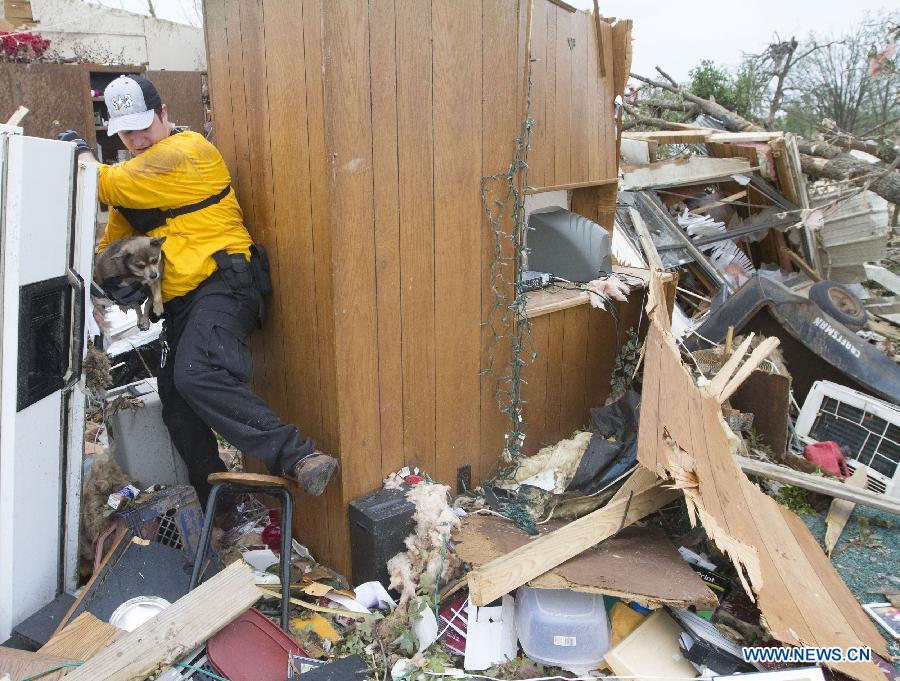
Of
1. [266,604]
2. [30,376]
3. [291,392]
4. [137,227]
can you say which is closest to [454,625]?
[266,604]

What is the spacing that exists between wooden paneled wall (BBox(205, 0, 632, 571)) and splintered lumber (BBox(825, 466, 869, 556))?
207cm

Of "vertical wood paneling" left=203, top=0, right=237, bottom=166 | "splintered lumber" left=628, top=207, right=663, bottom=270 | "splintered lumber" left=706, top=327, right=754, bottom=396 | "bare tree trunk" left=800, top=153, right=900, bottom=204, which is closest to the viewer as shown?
"vertical wood paneling" left=203, top=0, right=237, bottom=166

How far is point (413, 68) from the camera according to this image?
3.37 m

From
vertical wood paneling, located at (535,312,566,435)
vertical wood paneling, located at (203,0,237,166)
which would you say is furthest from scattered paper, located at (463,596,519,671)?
vertical wood paneling, located at (203,0,237,166)

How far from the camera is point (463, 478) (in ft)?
13.5

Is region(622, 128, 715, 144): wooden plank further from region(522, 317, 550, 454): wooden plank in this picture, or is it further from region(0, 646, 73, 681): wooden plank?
region(0, 646, 73, 681): wooden plank

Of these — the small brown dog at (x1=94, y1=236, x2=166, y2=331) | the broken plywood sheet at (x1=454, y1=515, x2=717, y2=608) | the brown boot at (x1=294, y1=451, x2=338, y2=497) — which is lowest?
the broken plywood sheet at (x1=454, y1=515, x2=717, y2=608)

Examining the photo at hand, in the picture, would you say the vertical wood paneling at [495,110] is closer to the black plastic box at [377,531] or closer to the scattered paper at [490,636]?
the black plastic box at [377,531]

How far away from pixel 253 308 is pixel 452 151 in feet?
4.28

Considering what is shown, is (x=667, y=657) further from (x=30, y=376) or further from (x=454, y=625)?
(x=30, y=376)

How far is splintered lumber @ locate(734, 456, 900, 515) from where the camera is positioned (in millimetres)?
4207

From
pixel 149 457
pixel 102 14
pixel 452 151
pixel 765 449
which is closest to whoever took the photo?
pixel 452 151

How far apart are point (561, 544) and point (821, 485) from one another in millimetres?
1964

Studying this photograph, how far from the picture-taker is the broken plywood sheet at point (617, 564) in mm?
3152
